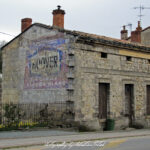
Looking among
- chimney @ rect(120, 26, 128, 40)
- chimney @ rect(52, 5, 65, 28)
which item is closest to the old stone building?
chimney @ rect(52, 5, 65, 28)

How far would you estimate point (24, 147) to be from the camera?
11.0 meters

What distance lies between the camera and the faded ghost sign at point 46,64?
19469 millimetres

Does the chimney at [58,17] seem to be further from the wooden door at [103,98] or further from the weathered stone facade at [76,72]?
the wooden door at [103,98]

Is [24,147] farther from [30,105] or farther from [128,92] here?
[128,92]

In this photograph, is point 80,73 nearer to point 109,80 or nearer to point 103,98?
point 109,80

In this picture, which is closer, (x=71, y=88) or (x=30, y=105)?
(x=71, y=88)

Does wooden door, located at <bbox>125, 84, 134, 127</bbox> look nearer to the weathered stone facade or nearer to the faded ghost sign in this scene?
the weathered stone facade

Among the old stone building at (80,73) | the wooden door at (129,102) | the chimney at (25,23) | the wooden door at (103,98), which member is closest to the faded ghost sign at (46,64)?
the old stone building at (80,73)

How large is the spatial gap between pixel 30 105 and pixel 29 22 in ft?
22.9

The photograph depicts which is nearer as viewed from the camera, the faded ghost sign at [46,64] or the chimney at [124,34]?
the faded ghost sign at [46,64]

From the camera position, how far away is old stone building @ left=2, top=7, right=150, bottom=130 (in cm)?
1880

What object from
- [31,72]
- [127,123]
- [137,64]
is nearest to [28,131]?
[31,72]

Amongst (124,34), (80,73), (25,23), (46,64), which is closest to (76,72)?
(80,73)

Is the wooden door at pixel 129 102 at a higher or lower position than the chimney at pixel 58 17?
lower
